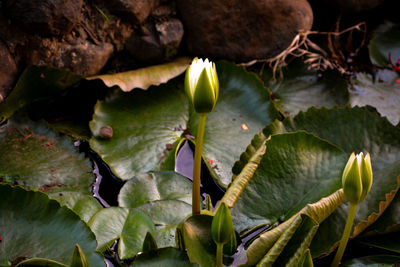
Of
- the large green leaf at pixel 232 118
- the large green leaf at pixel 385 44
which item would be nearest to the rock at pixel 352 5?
the large green leaf at pixel 385 44

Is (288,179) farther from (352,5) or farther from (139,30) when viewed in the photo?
(352,5)

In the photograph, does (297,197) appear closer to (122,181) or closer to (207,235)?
(207,235)

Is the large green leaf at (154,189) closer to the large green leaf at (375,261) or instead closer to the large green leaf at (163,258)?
the large green leaf at (163,258)

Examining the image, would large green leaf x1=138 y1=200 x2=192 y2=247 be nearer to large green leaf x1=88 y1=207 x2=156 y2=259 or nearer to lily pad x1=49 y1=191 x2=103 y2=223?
large green leaf x1=88 y1=207 x2=156 y2=259

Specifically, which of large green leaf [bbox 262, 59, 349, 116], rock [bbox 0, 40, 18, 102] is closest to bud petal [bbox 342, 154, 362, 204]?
large green leaf [bbox 262, 59, 349, 116]

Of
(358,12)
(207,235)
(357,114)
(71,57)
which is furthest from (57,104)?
(358,12)

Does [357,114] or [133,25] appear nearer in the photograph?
→ [357,114]

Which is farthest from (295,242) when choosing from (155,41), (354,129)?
(155,41)
